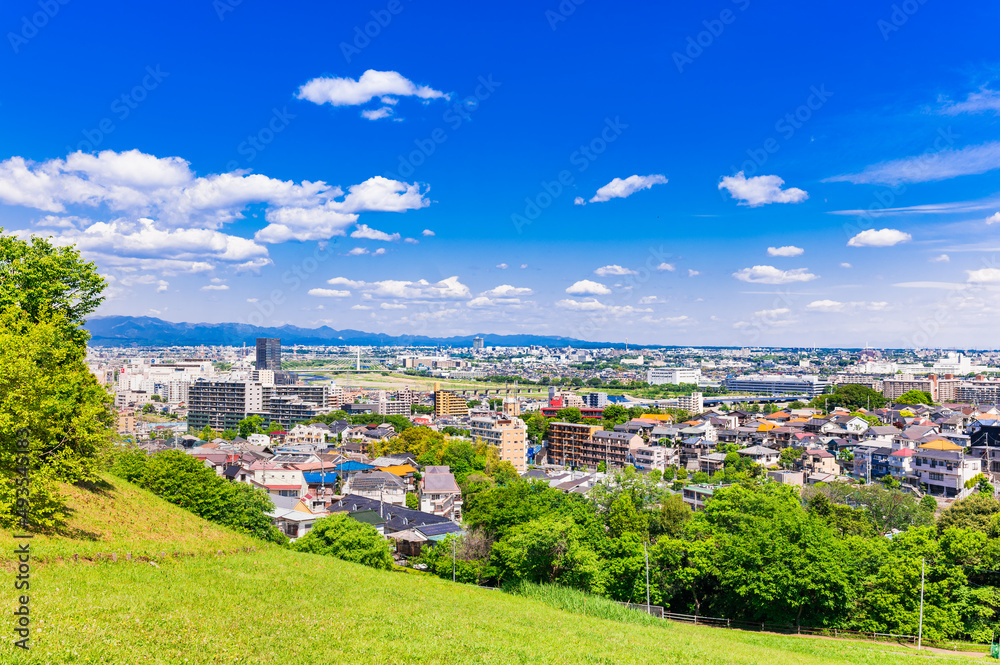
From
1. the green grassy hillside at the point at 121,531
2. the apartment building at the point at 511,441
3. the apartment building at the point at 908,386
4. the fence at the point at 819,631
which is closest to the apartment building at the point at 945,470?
the fence at the point at 819,631

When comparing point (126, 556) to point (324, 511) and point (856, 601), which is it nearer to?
point (856, 601)

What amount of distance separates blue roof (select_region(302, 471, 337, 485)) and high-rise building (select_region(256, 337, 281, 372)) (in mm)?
100780

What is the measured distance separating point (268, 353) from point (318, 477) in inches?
4762

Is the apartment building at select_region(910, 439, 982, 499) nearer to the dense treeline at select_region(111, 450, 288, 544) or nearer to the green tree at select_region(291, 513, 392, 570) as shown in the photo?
the green tree at select_region(291, 513, 392, 570)

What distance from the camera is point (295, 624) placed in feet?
27.7

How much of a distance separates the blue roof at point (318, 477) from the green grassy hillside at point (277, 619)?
23982mm

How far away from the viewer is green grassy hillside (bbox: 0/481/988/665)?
22.4 feet

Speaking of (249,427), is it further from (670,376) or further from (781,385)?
(670,376)

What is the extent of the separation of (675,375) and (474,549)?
503ft

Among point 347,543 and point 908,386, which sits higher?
point 908,386

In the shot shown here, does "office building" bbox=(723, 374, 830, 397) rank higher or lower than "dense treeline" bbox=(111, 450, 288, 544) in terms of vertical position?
lower

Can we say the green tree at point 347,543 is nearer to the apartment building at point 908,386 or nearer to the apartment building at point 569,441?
the apartment building at point 569,441

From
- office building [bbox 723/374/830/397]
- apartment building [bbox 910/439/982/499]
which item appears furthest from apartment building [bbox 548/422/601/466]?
→ office building [bbox 723/374/830/397]

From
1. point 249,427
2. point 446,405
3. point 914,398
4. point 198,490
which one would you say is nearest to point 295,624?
point 198,490
